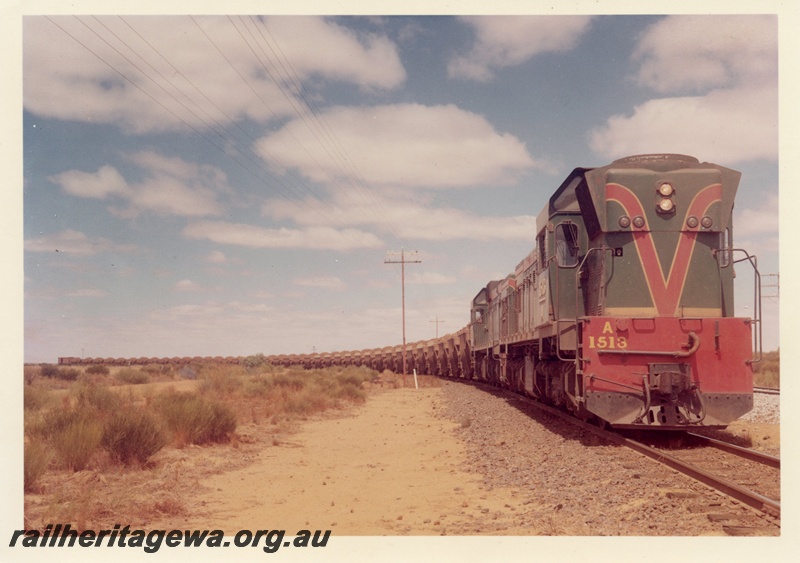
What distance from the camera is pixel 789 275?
658 centimetres

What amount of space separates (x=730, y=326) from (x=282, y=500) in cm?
673

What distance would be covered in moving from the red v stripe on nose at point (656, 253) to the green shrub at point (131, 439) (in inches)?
321

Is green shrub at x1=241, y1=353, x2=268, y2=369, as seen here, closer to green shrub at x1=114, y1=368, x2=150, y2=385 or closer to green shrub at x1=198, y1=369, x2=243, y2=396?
green shrub at x1=114, y1=368, x2=150, y2=385

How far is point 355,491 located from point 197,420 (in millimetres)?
5221

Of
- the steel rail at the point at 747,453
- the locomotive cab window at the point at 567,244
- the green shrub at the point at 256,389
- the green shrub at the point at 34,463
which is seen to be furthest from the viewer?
the green shrub at the point at 256,389

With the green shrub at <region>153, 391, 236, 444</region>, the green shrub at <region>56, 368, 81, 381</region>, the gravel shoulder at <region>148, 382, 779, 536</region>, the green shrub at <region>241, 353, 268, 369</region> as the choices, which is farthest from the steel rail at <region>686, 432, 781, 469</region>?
the green shrub at <region>241, 353, 268, 369</region>

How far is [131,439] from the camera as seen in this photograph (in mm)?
10148

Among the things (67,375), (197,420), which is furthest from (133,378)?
(197,420)

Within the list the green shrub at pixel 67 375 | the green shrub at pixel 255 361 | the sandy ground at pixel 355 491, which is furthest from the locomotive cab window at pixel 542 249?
the green shrub at pixel 255 361

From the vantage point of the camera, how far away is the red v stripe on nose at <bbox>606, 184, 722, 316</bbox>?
1005 centimetres

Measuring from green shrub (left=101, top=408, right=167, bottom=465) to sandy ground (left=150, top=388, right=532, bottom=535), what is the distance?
127cm

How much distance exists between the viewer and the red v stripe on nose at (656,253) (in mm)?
10055

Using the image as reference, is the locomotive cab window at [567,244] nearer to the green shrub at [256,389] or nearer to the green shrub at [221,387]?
the green shrub at [256,389]

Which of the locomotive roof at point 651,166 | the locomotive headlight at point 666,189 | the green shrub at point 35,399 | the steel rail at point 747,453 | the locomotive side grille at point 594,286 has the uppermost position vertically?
the locomotive roof at point 651,166
